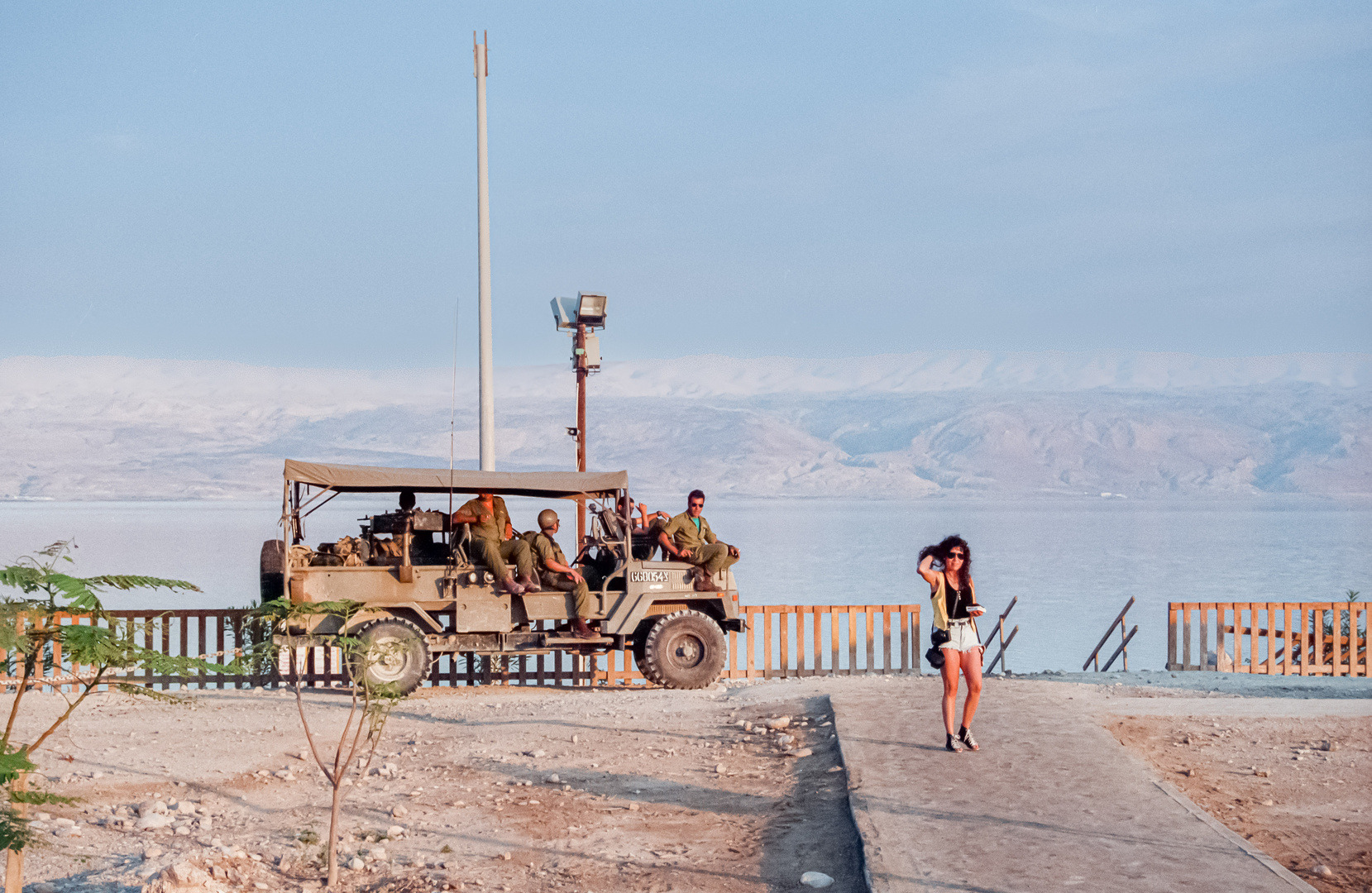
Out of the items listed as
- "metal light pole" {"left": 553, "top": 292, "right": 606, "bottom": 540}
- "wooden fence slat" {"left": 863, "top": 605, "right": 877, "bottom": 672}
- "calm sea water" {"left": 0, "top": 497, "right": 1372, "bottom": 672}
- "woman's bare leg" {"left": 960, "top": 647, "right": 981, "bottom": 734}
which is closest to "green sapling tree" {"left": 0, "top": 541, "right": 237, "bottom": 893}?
"woman's bare leg" {"left": 960, "top": 647, "right": 981, "bottom": 734}

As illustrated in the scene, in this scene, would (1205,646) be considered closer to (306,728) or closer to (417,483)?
Result: (417,483)

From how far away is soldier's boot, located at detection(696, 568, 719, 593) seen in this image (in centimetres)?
1593

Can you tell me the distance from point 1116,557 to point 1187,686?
86360 millimetres

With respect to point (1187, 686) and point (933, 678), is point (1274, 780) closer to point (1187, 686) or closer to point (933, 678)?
point (933, 678)

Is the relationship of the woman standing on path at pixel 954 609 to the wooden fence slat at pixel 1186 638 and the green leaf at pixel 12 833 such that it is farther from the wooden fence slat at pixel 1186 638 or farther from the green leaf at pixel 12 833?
the wooden fence slat at pixel 1186 638

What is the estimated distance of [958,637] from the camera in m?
9.95

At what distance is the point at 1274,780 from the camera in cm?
1002

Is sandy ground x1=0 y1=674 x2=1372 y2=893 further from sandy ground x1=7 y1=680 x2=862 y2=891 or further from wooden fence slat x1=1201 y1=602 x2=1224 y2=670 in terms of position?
wooden fence slat x1=1201 y1=602 x2=1224 y2=670

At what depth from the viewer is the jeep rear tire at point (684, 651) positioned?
15750 mm

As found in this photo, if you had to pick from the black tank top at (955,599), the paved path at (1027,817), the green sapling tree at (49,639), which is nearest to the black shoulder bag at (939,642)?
the black tank top at (955,599)

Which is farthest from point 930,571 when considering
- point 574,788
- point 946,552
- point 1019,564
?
point 1019,564

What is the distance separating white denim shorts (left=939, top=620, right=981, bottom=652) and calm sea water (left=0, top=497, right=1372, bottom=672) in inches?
388

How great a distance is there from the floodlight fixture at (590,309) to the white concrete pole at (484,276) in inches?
55.4

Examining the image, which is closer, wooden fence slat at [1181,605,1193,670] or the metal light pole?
wooden fence slat at [1181,605,1193,670]
